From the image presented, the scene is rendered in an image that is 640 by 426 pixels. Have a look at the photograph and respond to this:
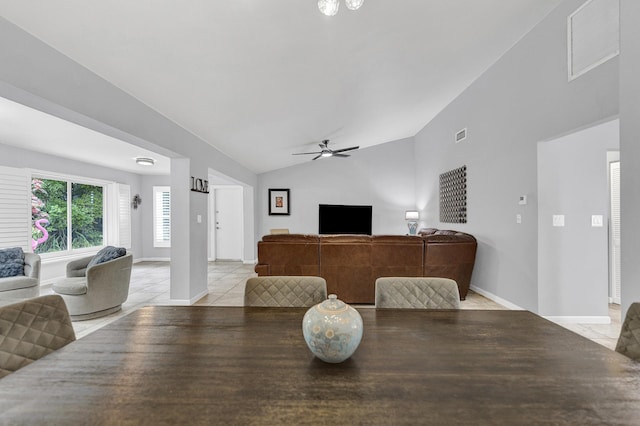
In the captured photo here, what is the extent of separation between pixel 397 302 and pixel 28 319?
165 centimetres

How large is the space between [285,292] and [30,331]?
3.49ft

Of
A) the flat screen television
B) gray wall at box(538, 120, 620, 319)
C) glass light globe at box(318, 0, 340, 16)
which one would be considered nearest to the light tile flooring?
gray wall at box(538, 120, 620, 319)

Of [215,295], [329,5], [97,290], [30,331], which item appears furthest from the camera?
[215,295]

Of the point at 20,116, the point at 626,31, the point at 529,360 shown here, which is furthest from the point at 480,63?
the point at 20,116

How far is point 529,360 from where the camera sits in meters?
0.97

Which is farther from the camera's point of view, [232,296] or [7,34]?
[232,296]

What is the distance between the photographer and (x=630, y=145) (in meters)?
2.01

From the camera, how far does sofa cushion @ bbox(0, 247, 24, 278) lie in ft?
11.5

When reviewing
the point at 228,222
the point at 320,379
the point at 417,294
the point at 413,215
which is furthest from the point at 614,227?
the point at 228,222

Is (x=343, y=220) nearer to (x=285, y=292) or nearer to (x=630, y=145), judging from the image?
(x=630, y=145)

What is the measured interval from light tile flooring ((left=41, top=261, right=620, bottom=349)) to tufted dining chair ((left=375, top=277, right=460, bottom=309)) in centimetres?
221

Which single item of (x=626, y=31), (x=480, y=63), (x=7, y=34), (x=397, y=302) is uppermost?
(x=480, y=63)

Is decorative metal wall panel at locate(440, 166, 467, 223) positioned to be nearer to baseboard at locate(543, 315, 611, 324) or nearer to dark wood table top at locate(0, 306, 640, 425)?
baseboard at locate(543, 315, 611, 324)

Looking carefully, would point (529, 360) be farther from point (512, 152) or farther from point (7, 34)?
point (512, 152)
